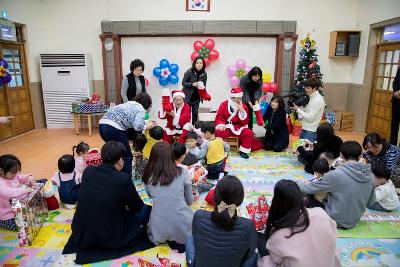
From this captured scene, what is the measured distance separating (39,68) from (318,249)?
254 inches

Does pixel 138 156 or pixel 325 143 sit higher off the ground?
pixel 325 143

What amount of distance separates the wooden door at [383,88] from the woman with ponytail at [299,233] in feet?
15.0

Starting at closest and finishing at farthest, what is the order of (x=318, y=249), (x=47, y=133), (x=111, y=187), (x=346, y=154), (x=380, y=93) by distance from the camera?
(x=318, y=249)
(x=111, y=187)
(x=346, y=154)
(x=380, y=93)
(x=47, y=133)

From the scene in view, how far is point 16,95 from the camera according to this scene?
18.8 feet

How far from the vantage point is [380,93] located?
5500 millimetres

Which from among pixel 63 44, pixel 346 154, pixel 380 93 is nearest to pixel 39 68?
pixel 63 44

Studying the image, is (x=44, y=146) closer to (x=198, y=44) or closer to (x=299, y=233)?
(x=198, y=44)

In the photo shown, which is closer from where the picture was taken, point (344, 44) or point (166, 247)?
point (166, 247)

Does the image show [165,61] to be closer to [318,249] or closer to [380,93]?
[380,93]

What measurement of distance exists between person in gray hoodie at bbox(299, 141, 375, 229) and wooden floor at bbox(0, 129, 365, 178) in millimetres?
3093

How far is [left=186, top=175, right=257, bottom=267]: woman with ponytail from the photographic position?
1513 mm

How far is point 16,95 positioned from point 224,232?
5.67 metres

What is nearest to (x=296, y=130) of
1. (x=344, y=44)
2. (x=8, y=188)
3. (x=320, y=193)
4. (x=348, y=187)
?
(x=344, y=44)

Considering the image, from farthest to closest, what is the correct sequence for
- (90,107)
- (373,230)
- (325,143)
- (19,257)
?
(90,107) → (325,143) → (373,230) → (19,257)
